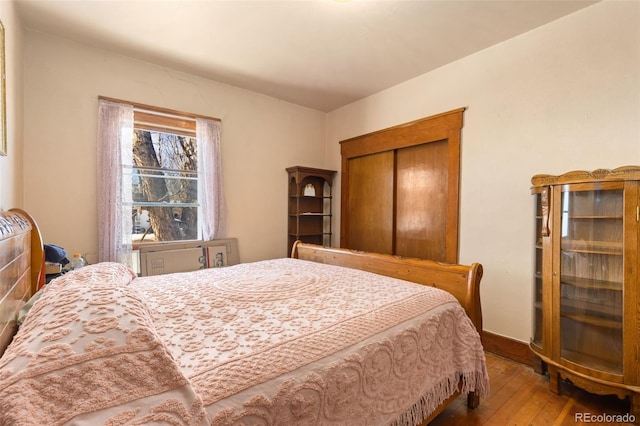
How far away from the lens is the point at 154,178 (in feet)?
9.68

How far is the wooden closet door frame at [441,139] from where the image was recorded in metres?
2.77

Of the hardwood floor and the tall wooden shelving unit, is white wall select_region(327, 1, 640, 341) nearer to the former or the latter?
the hardwood floor

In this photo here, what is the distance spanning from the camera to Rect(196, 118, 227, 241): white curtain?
10.2 feet


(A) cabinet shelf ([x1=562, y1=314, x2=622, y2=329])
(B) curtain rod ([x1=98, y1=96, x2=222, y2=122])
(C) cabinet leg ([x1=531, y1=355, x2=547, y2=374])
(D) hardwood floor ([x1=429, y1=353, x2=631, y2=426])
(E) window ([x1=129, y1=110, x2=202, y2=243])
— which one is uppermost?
(B) curtain rod ([x1=98, y1=96, x2=222, y2=122])

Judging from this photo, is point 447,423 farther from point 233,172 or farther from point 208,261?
point 233,172

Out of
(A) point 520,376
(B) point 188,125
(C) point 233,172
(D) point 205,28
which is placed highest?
(D) point 205,28

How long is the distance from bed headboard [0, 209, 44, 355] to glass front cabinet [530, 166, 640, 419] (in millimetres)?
2750

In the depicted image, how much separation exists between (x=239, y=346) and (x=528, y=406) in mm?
1931

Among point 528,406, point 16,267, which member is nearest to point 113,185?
point 16,267

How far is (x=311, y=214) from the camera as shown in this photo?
387 cm

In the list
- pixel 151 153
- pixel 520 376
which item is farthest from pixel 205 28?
pixel 520 376

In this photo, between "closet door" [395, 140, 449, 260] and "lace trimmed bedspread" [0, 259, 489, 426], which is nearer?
"lace trimmed bedspread" [0, 259, 489, 426]

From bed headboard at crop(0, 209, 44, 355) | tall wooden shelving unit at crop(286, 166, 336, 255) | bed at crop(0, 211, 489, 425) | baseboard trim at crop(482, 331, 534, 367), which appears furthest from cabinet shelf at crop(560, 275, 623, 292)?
bed headboard at crop(0, 209, 44, 355)

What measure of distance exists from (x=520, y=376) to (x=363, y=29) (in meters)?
2.88
